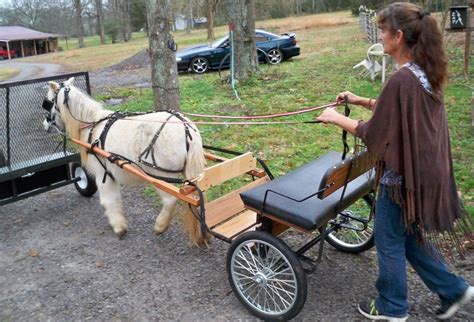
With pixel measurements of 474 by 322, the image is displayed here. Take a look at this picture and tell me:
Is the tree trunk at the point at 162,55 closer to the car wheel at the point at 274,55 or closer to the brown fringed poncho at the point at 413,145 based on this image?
the brown fringed poncho at the point at 413,145

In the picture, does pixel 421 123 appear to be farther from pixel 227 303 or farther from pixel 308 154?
pixel 308 154

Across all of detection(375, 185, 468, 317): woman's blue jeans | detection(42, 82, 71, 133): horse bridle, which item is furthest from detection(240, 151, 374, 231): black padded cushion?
detection(42, 82, 71, 133): horse bridle

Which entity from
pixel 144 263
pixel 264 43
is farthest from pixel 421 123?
pixel 264 43

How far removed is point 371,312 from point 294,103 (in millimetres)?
7226

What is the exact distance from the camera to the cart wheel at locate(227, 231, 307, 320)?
3.12 metres

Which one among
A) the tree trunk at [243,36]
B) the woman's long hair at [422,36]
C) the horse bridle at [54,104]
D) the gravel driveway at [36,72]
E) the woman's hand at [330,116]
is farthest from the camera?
the gravel driveway at [36,72]

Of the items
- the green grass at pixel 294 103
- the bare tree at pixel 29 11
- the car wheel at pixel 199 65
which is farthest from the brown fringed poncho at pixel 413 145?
the bare tree at pixel 29 11

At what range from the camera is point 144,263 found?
4.36 m

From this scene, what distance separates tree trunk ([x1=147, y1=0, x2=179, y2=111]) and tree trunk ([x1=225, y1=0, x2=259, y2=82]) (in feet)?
19.0

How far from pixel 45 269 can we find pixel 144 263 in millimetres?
935

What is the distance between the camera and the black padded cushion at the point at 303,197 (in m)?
3.10

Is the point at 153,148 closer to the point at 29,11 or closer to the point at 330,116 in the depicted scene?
the point at 330,116

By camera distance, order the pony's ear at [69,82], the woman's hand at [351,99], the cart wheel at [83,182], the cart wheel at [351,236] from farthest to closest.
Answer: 1. the cart wheel at [83,182]
2. the pony's ear at [69,82]
3. the cart wheel at [351,236]
4. the woman's hand at [351,99]

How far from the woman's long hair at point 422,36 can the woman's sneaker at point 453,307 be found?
1.40 m
